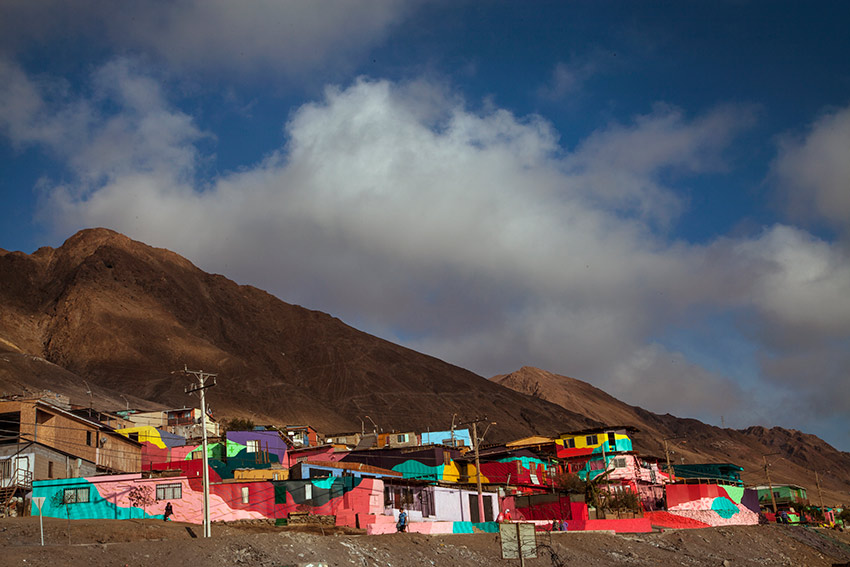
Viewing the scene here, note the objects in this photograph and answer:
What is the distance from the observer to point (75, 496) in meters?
44.3

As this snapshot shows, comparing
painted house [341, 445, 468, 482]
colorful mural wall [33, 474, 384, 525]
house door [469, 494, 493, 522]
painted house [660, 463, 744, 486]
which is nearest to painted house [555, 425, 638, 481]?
painted house [660, 463, 744, 486]

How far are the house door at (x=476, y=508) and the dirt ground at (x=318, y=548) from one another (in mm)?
9485

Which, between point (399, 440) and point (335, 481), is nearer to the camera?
point (335, 481)

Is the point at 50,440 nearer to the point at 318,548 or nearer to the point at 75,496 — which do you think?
the point at 75,496

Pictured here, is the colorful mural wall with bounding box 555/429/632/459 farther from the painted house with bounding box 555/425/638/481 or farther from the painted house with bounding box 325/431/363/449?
the painted house with bounding box 325/431/363/449

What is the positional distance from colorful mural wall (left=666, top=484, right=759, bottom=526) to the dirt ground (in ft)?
46.6

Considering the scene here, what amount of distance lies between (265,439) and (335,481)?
2369 cm

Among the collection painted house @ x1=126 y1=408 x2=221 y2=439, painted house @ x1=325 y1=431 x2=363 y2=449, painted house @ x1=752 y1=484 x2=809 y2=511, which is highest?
painted house @ x1=126 y1=408 x2=221 y2=439

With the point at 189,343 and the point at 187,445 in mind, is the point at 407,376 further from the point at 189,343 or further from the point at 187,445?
the point at 187,445

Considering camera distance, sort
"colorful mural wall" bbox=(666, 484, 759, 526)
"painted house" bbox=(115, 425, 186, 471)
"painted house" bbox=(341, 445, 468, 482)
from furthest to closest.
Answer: "colorful mural wall" bbox=(666, 484, 759, 526)
"painted house" bbox=(341, 445, 468, 482)
"painted house" bbox=(115, 425, 186, 471)

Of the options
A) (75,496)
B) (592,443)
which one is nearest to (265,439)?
(75,496)

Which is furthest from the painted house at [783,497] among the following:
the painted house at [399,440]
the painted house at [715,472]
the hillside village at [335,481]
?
the painted house at [399,440]

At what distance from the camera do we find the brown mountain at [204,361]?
144 metres

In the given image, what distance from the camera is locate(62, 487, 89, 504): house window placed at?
44.2 metres
